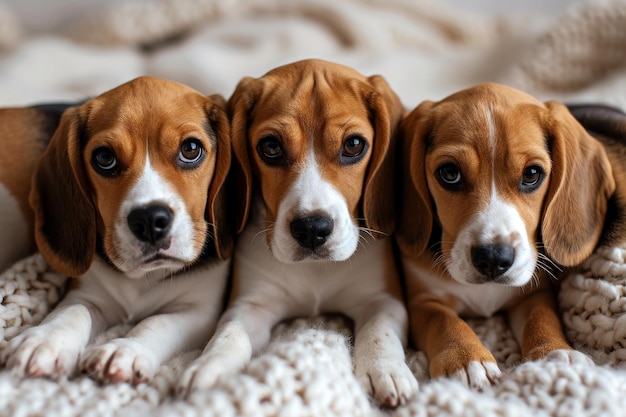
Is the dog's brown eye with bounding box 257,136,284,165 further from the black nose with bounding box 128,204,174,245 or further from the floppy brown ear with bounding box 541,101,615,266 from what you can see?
the floppy brown ear with bounding box 541,101,615,266

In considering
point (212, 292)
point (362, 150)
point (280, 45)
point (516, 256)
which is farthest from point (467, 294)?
point (280, 45)

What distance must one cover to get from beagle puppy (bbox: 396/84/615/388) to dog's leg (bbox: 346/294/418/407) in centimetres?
12

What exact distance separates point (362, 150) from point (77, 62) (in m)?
3.29

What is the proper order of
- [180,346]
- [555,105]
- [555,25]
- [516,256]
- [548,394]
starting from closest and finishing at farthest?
[548,394] < [516,256] < [180,346] < [555,105] < [555,25]

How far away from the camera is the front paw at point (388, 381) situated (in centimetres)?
240

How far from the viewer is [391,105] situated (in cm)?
313

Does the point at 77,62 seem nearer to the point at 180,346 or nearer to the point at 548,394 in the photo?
the point at 180,346

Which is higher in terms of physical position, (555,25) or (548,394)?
(555,25)

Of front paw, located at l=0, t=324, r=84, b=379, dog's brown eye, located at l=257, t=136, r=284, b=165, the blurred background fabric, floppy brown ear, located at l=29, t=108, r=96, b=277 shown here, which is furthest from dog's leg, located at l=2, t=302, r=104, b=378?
the blurred background fabric

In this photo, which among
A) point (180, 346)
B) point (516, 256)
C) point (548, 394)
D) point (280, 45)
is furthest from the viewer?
point (280, 45)

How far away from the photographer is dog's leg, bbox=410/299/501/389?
2.50 metres

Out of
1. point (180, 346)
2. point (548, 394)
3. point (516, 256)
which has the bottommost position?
point (180, 346)

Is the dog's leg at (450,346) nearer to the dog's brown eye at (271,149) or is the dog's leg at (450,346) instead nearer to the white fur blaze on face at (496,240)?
the white fur blaze on face at (496,240)

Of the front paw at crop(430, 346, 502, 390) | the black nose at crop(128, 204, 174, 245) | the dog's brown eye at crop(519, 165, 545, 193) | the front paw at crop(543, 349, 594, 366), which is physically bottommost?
the front paw at crop(430, 346, 502, 390)
